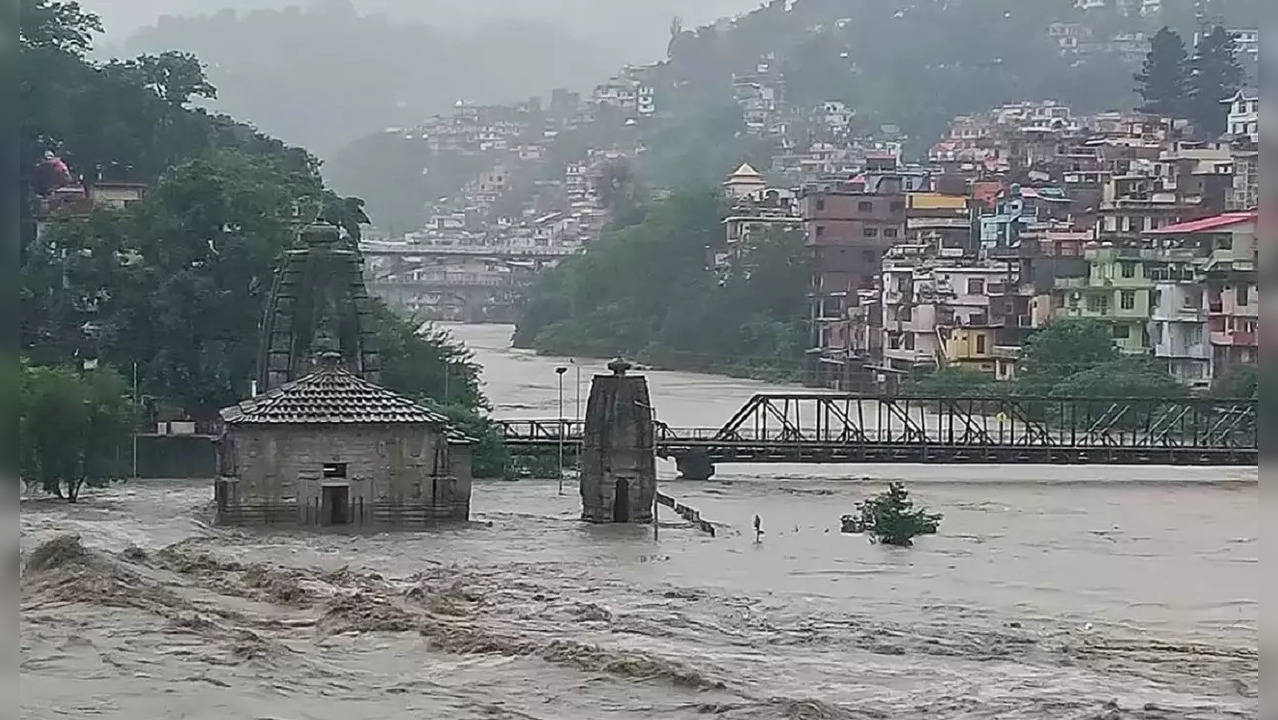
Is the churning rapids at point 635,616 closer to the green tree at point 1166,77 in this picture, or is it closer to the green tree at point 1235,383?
the green tree at point 1235,383

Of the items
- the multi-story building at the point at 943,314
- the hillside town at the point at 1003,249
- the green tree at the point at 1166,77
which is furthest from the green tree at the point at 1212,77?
the multi-story building at the point at 943,314

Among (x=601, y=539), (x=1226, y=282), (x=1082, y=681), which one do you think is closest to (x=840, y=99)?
(x=1226, y=282)

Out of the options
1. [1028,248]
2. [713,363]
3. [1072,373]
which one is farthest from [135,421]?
[713,363]

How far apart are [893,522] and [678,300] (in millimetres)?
47674

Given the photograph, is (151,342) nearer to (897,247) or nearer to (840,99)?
(897,247)

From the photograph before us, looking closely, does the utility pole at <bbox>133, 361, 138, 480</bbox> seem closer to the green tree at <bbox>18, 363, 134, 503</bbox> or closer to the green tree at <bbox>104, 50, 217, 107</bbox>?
the green tree at <bbox>18, 363, 134, 503</bbox>

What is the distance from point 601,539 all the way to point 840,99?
12381 cm

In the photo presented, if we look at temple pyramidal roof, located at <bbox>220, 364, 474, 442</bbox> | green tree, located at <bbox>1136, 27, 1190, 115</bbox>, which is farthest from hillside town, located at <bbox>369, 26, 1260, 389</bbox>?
temple pyramidal roof, located at <bbox>220, 364, 474, 442</bbox>

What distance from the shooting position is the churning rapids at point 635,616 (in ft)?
53.3

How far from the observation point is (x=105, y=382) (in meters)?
32.4

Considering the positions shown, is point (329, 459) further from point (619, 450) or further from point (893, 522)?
point (893, 522)

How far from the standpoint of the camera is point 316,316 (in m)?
33.3

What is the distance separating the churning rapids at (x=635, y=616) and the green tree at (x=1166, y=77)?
2490 inches

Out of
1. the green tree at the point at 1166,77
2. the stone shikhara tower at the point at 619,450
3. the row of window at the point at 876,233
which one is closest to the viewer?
the stone shikhara tower at the point at 619,450
